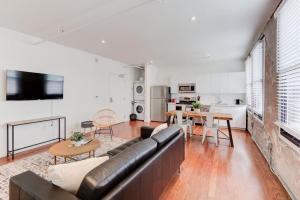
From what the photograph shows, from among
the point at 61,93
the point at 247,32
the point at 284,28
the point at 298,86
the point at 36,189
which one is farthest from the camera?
the point at 61,93

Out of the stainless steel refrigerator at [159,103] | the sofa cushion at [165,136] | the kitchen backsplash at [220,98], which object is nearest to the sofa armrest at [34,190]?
the sofa cushion at [165,136]

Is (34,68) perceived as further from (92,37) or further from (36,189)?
(36,189)

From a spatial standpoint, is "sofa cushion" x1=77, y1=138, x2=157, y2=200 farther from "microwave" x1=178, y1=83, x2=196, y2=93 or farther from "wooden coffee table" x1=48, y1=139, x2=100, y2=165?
"microwave" x1=178, y1=83, x2=196, y2=93

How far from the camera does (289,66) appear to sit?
2.13 metres

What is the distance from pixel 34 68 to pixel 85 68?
1.54 meters

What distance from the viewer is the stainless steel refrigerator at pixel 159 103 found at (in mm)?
7203

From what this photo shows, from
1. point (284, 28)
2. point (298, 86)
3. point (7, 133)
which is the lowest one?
point (7, 133)

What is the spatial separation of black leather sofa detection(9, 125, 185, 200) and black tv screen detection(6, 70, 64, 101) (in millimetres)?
2741

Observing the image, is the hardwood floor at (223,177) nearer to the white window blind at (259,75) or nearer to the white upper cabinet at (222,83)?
the white window blind at (259,75)

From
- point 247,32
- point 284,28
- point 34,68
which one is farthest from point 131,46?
point 284,28

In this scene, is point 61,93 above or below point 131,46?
below

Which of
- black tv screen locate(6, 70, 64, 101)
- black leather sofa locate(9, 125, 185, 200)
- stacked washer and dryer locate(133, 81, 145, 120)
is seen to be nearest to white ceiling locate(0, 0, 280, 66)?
black tv screen locate(6, 70, 64, 101)

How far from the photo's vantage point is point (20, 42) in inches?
140

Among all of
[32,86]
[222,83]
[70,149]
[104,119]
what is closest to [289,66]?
[70,149]
